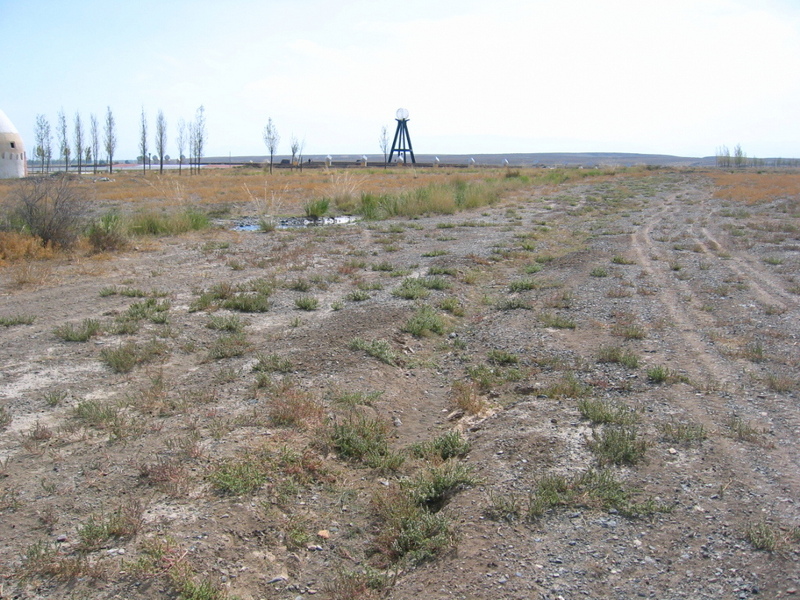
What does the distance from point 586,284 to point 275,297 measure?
4913 millimetres

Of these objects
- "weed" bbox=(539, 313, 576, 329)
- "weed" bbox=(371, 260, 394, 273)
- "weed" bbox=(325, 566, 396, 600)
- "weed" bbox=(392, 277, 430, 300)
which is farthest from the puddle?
"weed" bbox=(325, 566, 396, 600)

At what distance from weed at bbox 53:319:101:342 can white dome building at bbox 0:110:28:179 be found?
63.6 metres

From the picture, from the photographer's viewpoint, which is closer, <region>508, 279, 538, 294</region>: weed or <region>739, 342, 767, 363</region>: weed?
<region>739, 342, 767, 363</region>: weed

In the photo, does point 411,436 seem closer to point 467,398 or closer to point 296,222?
point 467,398

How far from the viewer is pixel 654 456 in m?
4.18

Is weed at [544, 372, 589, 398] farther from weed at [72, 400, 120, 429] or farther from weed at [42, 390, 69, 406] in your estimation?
weed at [42, 390, 69, 406]

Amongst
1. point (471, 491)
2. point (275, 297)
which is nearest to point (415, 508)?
point (471, 491)

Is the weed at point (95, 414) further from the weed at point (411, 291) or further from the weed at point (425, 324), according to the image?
the weed at point (411, 291)

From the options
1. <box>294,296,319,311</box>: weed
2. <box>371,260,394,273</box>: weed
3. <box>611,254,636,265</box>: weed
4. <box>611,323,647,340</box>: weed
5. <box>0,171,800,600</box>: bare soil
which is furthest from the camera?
<box>611,254,636,265</box>: weed

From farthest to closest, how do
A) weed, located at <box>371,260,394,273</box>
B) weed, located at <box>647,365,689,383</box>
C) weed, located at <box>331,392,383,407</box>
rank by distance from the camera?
weed, located at <box>371,260,394,273</box>, weed, located at <box>647,365,689,383</box>, weed, located at <box>331,392,383,407</box>

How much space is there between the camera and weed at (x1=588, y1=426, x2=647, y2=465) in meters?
4.12

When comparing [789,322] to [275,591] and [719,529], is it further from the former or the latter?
[275,591]

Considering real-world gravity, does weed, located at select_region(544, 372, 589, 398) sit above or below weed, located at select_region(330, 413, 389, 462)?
above

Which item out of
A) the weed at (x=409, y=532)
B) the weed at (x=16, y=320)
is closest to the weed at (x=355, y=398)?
the weed at (x=409, y=532)
